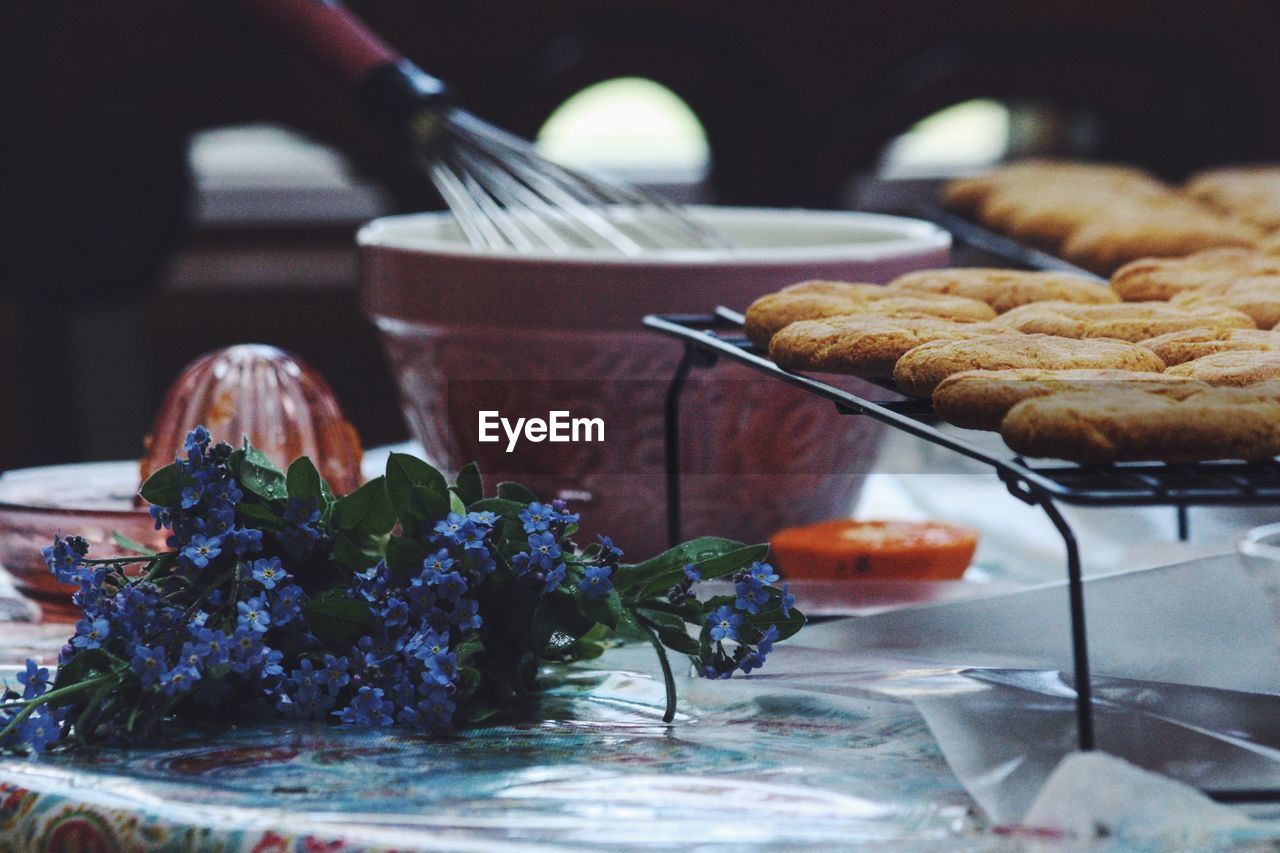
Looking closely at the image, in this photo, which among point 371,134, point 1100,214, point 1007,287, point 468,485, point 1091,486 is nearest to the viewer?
point 1091,486

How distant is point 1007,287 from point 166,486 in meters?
0.28

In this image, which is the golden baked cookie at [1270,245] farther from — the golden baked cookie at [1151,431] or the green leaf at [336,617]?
the green leaf at [336,617]

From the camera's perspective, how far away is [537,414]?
588mm

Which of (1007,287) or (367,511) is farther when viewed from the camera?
(1007,287)

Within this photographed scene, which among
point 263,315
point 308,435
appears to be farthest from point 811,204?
point 308,435

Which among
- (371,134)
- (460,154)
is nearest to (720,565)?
(460,154)

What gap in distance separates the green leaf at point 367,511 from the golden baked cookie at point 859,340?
12 centimetres

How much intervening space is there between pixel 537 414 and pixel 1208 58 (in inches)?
36.5

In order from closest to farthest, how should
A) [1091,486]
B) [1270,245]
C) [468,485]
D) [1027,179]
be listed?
[1091,486], [468,485], [1270,245], [1027,179]

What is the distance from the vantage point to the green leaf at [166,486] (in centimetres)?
40

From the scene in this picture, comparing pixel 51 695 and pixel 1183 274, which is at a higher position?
pixel 1183 274

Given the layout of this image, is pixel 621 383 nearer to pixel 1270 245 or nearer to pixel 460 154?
pixel 460 154

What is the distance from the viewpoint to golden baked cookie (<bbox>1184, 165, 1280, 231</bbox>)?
0.75 meters

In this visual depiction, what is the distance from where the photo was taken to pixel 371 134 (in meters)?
1.24
